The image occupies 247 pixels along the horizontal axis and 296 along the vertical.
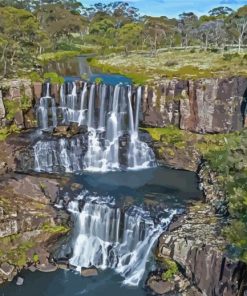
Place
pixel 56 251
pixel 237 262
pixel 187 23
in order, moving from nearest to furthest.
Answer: pixel 237 262
pixel 56 251
pixel 187 23

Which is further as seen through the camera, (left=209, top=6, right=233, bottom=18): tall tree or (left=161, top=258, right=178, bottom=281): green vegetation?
(left=209, top=6, right=233, bottom=18): tall tree

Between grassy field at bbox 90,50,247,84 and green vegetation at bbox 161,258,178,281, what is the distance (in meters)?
25.5

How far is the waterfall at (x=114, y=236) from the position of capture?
3072 cm

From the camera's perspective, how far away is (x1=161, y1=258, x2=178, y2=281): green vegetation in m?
28.2

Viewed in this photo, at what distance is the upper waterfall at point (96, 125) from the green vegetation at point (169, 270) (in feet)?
45.7

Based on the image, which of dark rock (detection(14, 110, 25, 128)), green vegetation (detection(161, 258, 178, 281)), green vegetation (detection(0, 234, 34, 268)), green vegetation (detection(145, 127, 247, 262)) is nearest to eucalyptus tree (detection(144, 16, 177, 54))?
green vegetation (detection(145, 127, 247, 262))

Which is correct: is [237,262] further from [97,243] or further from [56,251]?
[56,251]

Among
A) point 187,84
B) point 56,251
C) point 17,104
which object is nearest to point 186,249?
point 56,251

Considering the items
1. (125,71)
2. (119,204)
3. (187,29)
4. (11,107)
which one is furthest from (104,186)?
(187,29)

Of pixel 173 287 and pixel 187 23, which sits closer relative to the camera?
pixel 173 287

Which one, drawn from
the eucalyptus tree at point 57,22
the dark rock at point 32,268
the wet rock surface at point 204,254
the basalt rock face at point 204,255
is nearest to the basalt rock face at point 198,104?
the wet rock surface at point 204,254

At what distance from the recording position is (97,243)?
3209 cm

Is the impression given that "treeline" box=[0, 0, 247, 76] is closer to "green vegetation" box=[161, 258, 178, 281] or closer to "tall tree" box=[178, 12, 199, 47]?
"tall tree" box=[178, 12, 199, 47]

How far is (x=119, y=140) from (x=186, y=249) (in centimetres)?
1717
